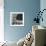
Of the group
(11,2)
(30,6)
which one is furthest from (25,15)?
(11,2)

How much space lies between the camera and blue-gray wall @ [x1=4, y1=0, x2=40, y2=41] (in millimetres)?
5434

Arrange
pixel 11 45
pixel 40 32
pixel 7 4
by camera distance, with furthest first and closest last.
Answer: pixel 7 4, pixel 11 45, pixel 40 32

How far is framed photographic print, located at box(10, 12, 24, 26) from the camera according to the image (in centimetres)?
549

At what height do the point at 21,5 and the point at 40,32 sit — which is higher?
the point at 21,5

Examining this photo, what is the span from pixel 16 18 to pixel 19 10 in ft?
1.19

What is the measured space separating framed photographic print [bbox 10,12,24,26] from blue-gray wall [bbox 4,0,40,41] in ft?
0.42

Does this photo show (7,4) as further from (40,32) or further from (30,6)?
(40,32)

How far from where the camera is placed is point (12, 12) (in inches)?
215

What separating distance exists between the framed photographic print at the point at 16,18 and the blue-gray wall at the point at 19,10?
13 centimetres

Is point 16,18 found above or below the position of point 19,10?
below

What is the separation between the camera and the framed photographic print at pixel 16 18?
5486 mm

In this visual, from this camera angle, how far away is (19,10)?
5.45m

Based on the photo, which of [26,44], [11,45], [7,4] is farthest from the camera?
[7,4]

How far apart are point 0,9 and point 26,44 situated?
2.73 metres
